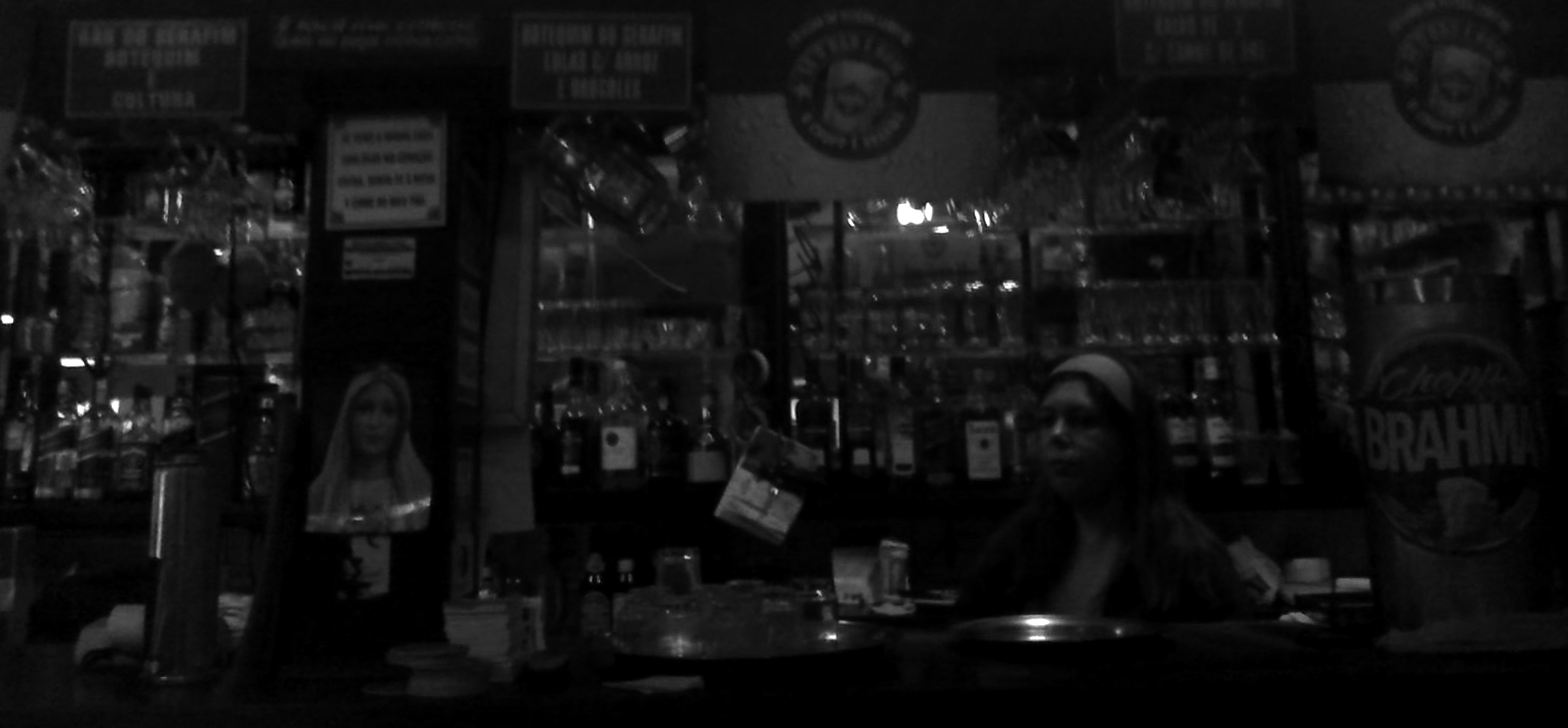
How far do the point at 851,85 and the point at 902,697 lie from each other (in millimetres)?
1111

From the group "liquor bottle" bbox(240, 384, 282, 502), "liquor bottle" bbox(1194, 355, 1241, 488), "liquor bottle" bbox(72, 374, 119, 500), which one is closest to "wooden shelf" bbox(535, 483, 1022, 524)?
"liquor bottle" bbox(1194, 355, 1241, 488)

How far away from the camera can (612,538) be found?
3.40 m

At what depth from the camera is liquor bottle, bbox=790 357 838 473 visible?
11.3 ft

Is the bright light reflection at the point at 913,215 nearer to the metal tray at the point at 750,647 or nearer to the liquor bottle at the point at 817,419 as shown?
the liquor bottle at the point at 817,419

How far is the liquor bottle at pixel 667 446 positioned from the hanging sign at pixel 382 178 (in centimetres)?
168

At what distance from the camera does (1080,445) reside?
2.26 meters

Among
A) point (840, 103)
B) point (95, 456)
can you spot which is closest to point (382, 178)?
point (840, 103)

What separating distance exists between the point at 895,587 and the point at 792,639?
2045 millimetres

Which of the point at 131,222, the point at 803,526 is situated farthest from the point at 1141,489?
the point at 131,222

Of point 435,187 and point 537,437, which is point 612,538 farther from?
point 435,187

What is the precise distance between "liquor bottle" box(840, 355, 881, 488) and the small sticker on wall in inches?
73.0

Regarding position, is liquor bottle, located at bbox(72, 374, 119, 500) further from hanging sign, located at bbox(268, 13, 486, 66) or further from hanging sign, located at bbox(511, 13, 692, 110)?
hanging sign, located at bbox(511, 13, 692, 110)

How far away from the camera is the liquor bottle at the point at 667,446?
11.2 feet

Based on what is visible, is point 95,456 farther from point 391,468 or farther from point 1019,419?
point 1019,419
